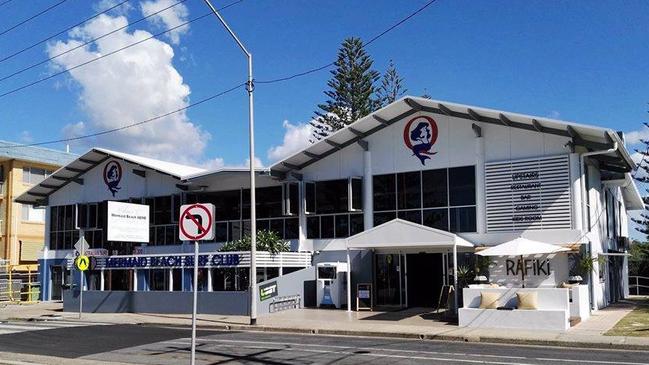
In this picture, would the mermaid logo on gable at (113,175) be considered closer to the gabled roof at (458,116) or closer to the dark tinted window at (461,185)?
the gabled roof at (458,116)

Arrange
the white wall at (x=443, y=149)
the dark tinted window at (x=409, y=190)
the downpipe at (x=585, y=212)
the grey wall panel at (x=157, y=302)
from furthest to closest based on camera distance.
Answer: the dark tinted window at (x=409, y=190)
the grey wall panel at (x=157, y=302)
the white wall at (x=443, y=149)
the downpipe at (x=585, y=212)

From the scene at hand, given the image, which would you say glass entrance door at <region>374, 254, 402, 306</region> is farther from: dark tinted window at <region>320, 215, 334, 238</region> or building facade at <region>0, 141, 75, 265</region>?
building facade at <region>0, 141, 75, 265</region>

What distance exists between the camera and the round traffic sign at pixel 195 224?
35.5ft

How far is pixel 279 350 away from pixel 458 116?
1446cm

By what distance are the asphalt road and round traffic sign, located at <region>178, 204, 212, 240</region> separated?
13.6 feet

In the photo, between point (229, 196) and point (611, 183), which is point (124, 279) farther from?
point (611, 183)

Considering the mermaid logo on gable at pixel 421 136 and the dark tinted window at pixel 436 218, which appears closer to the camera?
the dark tinted window at pixel 436 218

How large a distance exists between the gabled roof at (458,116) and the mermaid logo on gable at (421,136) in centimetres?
43

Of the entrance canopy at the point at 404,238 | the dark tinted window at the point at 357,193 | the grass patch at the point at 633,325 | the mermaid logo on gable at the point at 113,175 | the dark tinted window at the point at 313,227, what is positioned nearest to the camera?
the grass patch at the point at 633,325

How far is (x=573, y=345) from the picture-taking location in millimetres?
16500

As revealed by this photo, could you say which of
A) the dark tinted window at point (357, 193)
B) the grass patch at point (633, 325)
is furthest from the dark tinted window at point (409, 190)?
the grass patch at point (633, 325)

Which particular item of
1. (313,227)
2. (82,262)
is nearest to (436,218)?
(313,227)

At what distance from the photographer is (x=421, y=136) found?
2811 centimetres

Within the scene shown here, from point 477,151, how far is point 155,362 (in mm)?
16503
